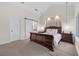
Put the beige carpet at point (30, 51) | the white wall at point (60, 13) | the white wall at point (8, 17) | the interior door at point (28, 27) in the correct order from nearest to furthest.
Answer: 1. the beige carpet at point (30, 51)
2. the white wall at point (8, 17)
3. the white wall at point (60, 13)
4. the interior door at point (28, 27)

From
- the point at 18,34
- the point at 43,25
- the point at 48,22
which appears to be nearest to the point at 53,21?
the point at 48,22

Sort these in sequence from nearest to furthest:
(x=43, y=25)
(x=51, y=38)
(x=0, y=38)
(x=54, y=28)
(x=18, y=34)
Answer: (x=51, y=38) → (x=0, y=38) → (x=18, y=34) → (x=54, y=28) → (x=43, y=25)

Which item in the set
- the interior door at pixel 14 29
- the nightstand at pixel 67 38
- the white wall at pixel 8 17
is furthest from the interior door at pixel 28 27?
the nightstand at pixel 67 38

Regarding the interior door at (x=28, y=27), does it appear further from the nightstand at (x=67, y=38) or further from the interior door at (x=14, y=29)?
the nightstand at (x=67, y=38)

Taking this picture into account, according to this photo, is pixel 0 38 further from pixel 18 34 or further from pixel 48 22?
pixel 48 22

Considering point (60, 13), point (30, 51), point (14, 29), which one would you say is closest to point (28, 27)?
point (14, 29)

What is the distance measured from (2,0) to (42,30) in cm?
416

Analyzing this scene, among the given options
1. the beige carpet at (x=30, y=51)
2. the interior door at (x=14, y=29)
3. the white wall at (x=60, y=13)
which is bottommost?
the beige carpet at (x=30, y=51)

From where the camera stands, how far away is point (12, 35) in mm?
6102

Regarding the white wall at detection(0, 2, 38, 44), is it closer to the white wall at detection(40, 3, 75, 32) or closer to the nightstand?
the white wall at detection(40, 3, 75, 32)

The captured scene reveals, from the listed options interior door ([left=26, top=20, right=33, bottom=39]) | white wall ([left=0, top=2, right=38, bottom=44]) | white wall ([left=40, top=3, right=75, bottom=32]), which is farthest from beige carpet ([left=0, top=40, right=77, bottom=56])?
interior door ([left=26, top=20, right=33, bottom=39])

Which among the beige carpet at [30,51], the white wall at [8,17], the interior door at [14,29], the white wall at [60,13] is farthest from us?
the white wall at [60,13]

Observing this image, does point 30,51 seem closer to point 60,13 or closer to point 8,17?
point 8,17

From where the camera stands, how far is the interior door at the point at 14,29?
602cm
